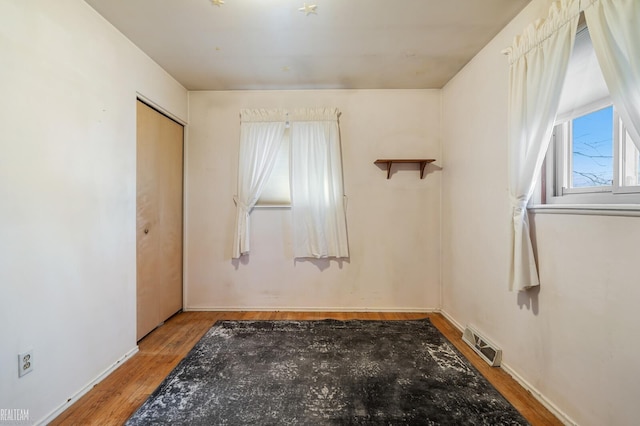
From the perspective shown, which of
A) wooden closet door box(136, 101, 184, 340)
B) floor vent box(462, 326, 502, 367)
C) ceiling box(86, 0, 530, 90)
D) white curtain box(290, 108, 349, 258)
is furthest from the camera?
white curtain box(290, 108, 349, 258)

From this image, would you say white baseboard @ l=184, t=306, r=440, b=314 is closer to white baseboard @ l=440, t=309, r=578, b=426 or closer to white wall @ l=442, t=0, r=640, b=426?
white wall @ l=442, t=0, r=640, b=426

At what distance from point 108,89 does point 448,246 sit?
10.7 feet

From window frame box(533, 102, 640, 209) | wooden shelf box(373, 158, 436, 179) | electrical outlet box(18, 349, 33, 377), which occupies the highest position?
wooden shelf box(373, 158, 436, 179)

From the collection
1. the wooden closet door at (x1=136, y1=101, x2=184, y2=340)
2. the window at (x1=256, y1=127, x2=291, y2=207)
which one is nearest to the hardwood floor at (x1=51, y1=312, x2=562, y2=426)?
the wooden closet door at (x1=136, y1=101, x2=184, y2=340)

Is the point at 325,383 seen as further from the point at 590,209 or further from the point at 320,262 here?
the point at 590,209

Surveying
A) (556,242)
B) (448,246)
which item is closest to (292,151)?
(448,246)

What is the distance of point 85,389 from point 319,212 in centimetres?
225

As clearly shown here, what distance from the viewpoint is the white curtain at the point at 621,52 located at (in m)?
1.09

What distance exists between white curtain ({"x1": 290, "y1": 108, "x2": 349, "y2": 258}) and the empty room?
25 millimetres

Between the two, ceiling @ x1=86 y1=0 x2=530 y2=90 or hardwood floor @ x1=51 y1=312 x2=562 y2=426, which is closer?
hardwood floor @ x1=51 y1=312 x2=562 y2=426

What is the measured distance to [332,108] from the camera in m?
2.96

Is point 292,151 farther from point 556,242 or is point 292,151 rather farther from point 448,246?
point 556,242

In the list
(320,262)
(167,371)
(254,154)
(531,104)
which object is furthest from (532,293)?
(254,154)

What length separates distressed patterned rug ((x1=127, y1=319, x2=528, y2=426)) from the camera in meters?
1.49
